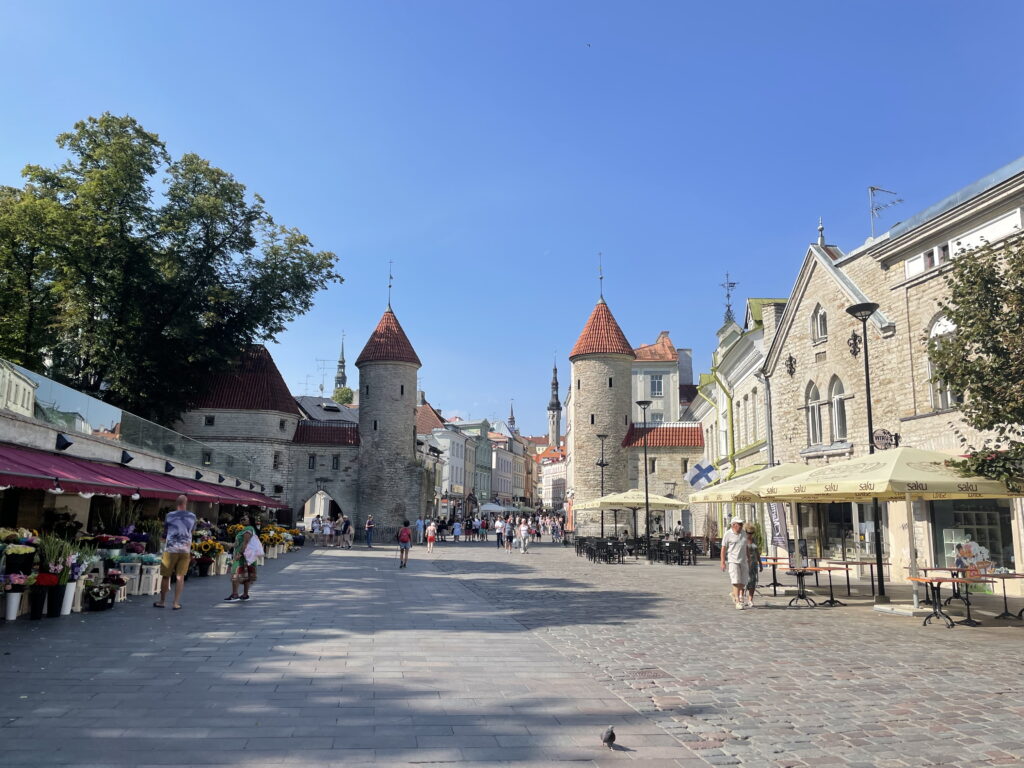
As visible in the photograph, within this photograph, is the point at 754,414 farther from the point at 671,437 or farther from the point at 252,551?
the point at 252,551

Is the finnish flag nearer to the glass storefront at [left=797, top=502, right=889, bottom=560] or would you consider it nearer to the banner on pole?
the banner on pole

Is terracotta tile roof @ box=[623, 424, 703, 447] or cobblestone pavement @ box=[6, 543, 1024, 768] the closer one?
cobblestone pavement @ box=[6, 543, 1024, 768]

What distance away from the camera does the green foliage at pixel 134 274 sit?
3303cm

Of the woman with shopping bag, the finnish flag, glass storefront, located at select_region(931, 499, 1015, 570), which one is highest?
the finnish flag

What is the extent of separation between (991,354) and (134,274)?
34.6 meters

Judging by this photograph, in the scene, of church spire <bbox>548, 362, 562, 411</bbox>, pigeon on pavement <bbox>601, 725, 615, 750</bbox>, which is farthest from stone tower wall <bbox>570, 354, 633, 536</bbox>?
church spire <bbox>548, 362, 562, 411</bbox>

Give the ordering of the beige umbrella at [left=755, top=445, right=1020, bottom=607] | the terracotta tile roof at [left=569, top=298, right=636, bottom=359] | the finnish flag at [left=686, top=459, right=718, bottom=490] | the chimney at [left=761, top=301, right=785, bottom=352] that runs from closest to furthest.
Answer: the beige umbrella at [left=755, top=445, right=1020, bottom=607] < the chimney at [left=761, top=301, right=785, bottom=352] < the finnish flag at [left=686, top=459, right=718, bottom=490] < the terracotta tile roof at [left=569, top=298, right=636, bottom=359]

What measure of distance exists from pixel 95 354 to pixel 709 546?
96.0 feet

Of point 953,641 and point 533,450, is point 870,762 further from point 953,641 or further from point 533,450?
point 533,450

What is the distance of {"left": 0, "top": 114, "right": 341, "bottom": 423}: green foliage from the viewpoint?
3303 cm

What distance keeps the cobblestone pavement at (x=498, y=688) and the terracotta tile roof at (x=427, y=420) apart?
72136 mm

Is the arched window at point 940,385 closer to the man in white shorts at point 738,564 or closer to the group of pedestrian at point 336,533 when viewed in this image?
the man in white shorts at point 738,564

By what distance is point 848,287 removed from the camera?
2038 centimetres

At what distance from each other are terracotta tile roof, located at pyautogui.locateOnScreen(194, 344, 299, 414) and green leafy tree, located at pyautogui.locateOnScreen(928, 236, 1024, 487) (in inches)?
1538
